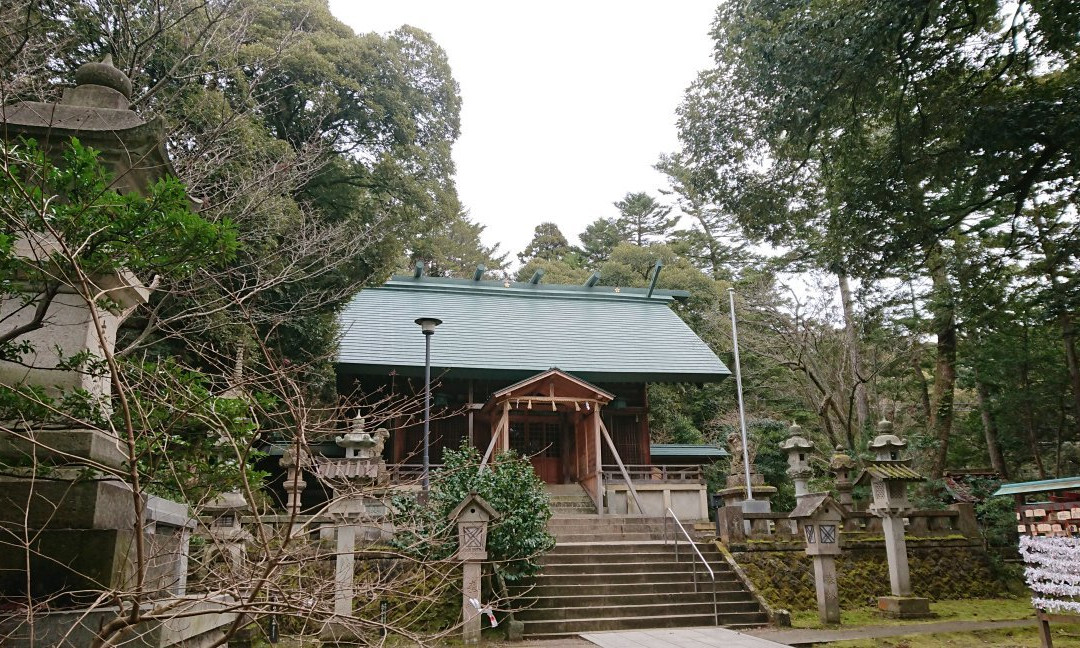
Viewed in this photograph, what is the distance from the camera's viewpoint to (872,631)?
9602mm

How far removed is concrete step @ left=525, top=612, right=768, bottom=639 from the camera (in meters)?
9.68

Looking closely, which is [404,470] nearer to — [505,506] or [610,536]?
[610,536]

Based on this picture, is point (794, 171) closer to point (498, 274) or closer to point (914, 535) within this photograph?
point (914, 535)

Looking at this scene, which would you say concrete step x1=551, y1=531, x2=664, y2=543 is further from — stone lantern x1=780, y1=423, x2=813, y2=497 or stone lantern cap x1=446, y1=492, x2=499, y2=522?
stone lantern cap x1=446, y1=492, x2=499, y2=522

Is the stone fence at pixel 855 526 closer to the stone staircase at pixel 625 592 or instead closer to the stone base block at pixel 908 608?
the stone staircase at pixel 625 592

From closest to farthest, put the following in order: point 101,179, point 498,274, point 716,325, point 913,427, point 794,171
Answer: point 101,179 < point 794,171 < point 913,427 < point 716,325 < point 498,274

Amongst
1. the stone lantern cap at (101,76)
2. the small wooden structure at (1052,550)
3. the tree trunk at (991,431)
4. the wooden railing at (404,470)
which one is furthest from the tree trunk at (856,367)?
the stone lantern cap at (101,76)

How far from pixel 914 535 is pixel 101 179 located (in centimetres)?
1520

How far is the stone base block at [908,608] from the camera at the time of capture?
1091cm

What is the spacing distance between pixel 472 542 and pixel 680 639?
299 cm

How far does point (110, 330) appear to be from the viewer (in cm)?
409

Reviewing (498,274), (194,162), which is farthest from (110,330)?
(498,274)

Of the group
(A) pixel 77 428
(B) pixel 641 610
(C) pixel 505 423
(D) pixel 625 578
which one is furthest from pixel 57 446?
(C) pixel 505 423

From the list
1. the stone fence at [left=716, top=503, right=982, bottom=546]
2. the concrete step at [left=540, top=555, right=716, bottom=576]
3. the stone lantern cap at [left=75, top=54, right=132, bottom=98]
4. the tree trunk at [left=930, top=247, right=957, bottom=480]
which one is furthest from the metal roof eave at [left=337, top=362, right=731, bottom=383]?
the stone lantern cap at [left=75, top=54, right=132, bottom=98]
